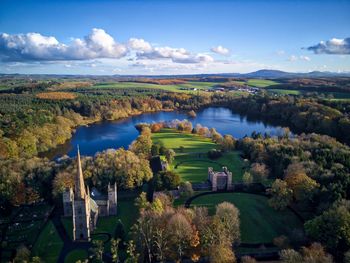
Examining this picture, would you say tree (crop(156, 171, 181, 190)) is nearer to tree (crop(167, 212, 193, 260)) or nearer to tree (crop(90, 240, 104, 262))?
tree (crop(167, 212, 193, 260))

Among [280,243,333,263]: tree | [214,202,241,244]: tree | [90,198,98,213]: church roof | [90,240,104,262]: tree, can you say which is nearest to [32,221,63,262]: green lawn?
[90,240,104,262]: tree

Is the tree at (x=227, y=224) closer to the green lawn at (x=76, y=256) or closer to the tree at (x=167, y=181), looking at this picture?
the tree at (x=167, y=181)

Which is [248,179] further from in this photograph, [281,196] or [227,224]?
[227,224]

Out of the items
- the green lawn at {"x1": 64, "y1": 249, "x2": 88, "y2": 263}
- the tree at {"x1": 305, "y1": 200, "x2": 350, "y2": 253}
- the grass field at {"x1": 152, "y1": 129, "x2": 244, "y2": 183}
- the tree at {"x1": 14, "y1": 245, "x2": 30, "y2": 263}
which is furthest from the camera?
the grass field at {"x1": 152, "y1": 129, "x2": 244, "y2": 183}

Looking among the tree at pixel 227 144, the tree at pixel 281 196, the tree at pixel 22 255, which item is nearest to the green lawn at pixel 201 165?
the tree at pixel 227 144

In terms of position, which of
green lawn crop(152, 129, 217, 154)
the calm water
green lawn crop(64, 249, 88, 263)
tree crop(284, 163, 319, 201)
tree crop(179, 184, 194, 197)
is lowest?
the calm water

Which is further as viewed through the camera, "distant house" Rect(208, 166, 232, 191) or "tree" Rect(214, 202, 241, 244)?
"distant house" Rect(208, 166, 232, 191)

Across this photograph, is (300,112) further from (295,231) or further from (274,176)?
(295,231)
